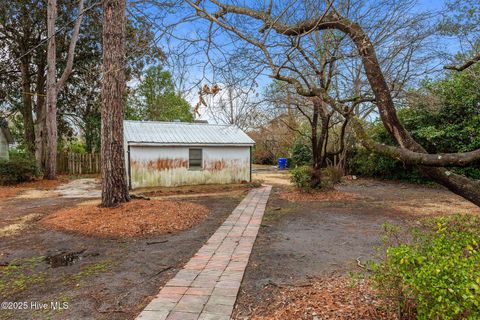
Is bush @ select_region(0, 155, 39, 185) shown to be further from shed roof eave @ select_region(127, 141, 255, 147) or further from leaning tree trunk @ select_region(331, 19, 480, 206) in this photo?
leaning tree trunk @ select_region(331, 19, 480, 206)

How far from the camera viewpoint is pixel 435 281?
1.89m

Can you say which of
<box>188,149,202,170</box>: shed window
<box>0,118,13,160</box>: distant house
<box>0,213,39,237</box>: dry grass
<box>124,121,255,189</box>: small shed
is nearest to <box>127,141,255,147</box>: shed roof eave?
<box>124,121,255,189</box>: small shed

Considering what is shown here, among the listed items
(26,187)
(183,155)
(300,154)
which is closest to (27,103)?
(26,187)

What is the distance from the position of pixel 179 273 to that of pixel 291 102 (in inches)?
276

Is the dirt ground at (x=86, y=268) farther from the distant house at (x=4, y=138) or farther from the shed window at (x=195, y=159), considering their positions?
the distant house at (x=4, y=138)

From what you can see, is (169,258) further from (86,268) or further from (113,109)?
(113,109)

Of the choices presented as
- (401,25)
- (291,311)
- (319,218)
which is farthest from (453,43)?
(291,311)

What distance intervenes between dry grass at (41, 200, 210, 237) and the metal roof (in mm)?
5618

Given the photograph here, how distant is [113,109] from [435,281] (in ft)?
23.4

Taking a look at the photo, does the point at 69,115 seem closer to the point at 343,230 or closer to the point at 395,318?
the point at 343,230

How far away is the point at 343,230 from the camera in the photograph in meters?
5.96

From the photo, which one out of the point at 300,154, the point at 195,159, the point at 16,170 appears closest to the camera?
the point at 195,159

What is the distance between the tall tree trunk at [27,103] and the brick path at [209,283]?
16.7 meters

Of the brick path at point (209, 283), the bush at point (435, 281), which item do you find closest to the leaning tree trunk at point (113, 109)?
the brick path at point (209, 283)
